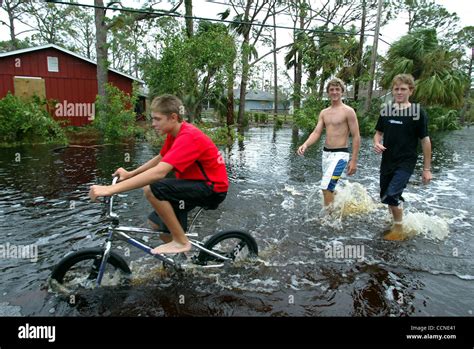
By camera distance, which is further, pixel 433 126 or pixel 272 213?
pixel 433 126

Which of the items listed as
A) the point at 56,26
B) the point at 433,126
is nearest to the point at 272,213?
the point at 433,126

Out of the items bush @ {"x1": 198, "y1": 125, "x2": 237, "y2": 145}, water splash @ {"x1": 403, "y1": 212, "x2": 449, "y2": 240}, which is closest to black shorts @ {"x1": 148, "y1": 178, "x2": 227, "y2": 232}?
water splash @ {"x1": 403, "y1": 212, "x2": 449, "y2": 240}

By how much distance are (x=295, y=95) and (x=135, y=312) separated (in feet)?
80.0

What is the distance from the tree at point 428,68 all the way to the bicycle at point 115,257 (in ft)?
73.9

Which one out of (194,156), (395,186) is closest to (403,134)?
(395,186)

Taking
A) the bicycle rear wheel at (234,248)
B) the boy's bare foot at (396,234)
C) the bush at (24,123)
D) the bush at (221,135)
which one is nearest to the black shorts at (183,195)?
the bicycle rear wheel at (234,248)

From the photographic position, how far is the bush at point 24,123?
13.6 m

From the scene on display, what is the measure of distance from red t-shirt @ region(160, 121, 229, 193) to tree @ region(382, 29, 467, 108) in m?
22.8

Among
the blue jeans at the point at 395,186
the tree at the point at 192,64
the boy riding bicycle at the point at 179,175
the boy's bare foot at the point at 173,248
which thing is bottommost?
the boy's bare foot at the point at 173,248

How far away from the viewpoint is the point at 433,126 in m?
28.7

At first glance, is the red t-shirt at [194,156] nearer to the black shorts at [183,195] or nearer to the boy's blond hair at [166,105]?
the black shorts at [183,195]

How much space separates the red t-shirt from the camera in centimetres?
298

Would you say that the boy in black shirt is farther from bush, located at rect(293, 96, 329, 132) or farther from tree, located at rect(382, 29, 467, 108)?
tree, located at rect(382, 29, 467, 108)
